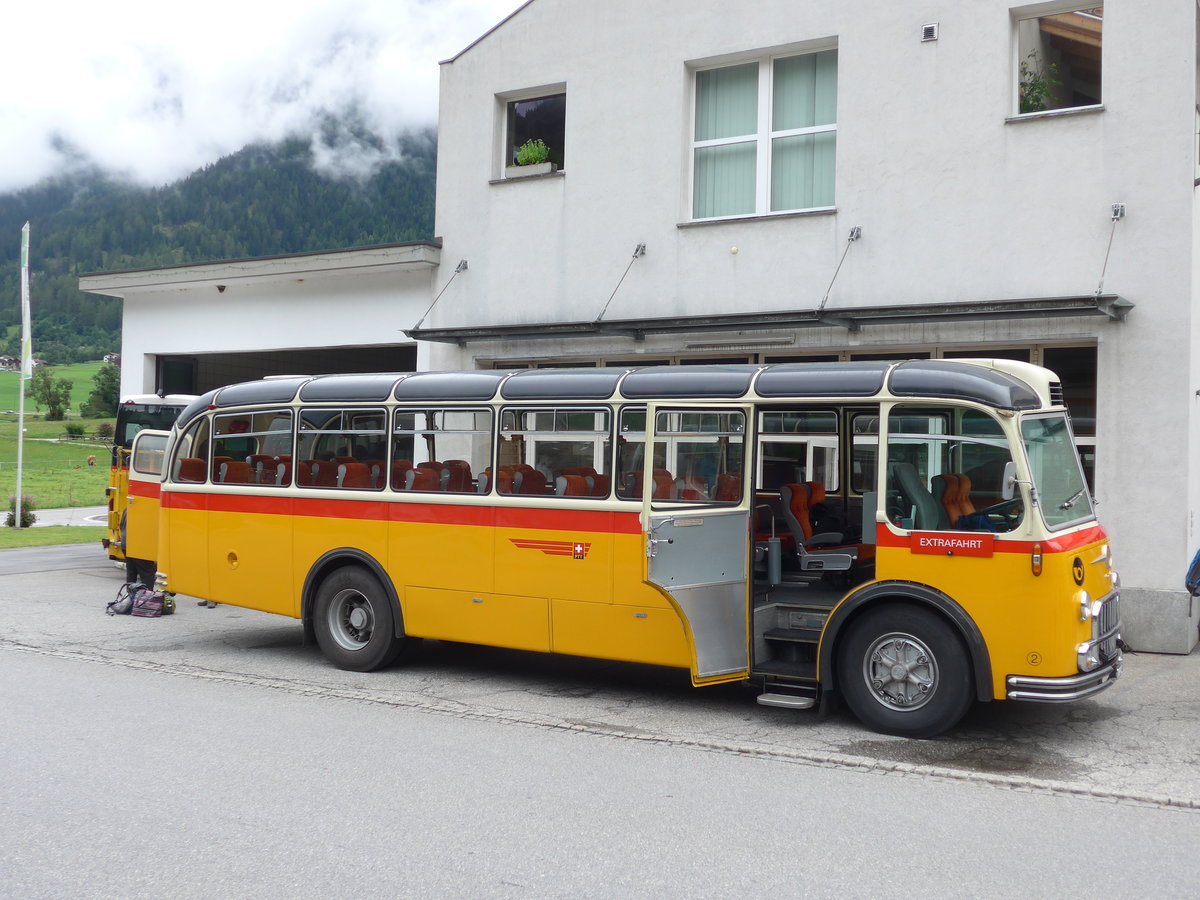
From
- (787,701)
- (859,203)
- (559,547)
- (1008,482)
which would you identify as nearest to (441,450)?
(559,547)

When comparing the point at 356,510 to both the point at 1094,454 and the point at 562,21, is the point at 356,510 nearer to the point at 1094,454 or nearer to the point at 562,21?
the point at 1094,454

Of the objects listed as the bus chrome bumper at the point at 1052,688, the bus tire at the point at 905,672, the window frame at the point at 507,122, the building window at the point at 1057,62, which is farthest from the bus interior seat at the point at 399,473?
the building window at the point at 1057,62

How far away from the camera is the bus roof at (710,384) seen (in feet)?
26.8

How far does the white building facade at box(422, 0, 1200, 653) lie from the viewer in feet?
39.4

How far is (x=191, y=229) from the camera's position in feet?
446

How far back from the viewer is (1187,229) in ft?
39.0

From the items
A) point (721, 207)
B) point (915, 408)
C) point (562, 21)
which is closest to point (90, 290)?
point (562, 21)

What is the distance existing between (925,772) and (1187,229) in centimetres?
732

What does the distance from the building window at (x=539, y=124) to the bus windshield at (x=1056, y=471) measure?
9663 mm

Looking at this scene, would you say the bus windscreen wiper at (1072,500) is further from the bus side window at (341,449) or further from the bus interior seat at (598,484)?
the bus side window at (341,449)

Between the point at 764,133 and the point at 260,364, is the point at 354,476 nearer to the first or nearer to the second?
the point at 764,133

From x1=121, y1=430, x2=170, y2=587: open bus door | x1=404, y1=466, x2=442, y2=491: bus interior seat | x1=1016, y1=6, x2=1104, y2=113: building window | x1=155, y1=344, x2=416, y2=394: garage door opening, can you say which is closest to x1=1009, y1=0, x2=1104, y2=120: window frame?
x1=1016, y1=6, x2=1104, y2=113: building window

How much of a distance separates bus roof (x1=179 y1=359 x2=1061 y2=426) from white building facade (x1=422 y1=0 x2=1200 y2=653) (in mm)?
4018

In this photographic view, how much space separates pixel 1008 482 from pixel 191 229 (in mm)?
139291
